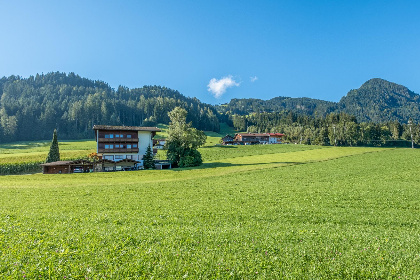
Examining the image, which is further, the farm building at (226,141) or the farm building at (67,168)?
the farm building at (226,141)

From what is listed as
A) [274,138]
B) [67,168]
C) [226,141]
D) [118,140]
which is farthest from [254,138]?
[67,168]

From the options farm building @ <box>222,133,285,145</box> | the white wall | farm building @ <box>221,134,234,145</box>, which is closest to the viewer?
the white wall

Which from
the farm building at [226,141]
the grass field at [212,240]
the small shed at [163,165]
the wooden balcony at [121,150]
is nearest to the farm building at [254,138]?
the farm building at [226,141]

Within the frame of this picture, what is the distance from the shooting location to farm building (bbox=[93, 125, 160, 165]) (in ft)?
202

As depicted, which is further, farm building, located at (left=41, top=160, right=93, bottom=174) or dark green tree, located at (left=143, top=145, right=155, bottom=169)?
dark green tree, located at (left=143, top=145, right=155, bottom=169)

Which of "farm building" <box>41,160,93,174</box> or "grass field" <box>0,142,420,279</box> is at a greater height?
"grass field" <box>0,142,420,279</box>

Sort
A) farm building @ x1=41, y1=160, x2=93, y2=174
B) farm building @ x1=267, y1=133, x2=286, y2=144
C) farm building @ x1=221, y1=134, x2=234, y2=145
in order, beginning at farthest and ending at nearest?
1. farm building @ x1=267, y1=133, x2=286, y2=144
2. farm building @ x1=221, y1=134, x2=234, y2=145
3. farm building @ x1=41, y1=160, x2=93, y2=174

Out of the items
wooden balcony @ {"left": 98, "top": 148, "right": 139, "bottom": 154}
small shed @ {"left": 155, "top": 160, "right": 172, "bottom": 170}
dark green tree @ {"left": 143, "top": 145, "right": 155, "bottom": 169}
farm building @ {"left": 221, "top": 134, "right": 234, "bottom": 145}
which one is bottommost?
small shed @ {"left": 155, "top": 160, "right": 172, "bottom": 170}

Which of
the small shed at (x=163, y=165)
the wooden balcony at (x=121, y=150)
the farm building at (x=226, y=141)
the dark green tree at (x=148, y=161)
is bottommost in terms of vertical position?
the small shed at (x=163, y=165)

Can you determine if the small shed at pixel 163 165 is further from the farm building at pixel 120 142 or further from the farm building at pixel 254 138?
the farm building at pixel 254 138

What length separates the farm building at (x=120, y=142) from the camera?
A: 61.7 metres

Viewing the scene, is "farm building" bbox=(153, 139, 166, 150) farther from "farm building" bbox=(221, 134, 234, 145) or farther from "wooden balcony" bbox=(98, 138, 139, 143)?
"farm building" bbox=(221, 134, 234, 145)

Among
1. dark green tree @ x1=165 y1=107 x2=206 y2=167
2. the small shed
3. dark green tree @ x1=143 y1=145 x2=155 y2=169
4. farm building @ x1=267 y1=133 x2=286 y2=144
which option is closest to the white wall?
→ dark green tree @ x1=143 y1=145 x2=155 y2=169

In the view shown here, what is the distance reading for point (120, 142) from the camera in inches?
2491
